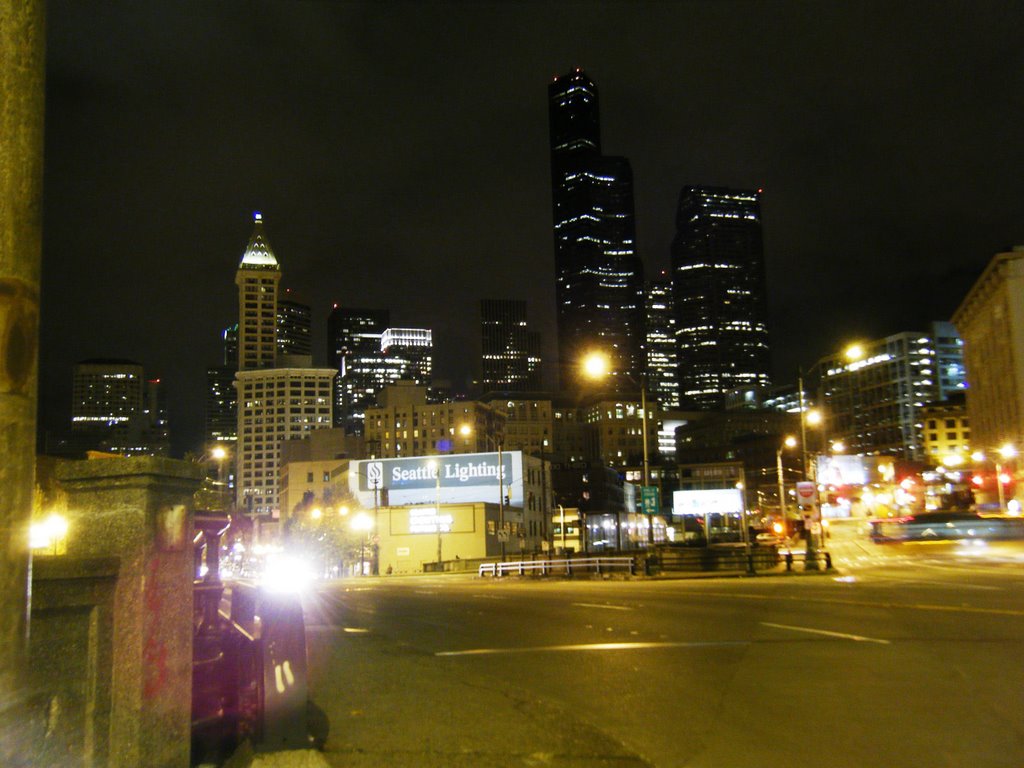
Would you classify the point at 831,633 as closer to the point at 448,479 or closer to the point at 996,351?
the point at 448,479

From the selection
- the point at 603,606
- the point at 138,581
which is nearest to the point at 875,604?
the point at 603,606

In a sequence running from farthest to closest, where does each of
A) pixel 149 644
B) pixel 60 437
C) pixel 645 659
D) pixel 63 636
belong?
pixel 60 437 → pixel 645 659 → pixel 149 644 → pixel 63 636

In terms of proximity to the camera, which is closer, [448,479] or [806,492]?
[806,492]

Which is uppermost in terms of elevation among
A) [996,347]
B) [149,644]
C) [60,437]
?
[996,347]

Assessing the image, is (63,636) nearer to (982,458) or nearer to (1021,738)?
(1021,738)

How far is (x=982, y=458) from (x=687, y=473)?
6992 cm

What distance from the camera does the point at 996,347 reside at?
114m


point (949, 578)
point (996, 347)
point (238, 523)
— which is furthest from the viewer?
point (996, 347)

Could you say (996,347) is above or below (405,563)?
Answer: above

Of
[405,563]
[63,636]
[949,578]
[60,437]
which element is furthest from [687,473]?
[63,636]

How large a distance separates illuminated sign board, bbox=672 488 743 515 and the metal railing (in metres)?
23.3

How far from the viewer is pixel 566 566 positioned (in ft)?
139

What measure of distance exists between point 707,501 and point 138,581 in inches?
2614

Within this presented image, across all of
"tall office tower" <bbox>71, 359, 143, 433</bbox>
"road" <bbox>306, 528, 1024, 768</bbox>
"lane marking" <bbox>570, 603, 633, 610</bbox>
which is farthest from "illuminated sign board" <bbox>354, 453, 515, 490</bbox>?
"tall office tower" <bbox>71, 359, 143, 433</bbox>
